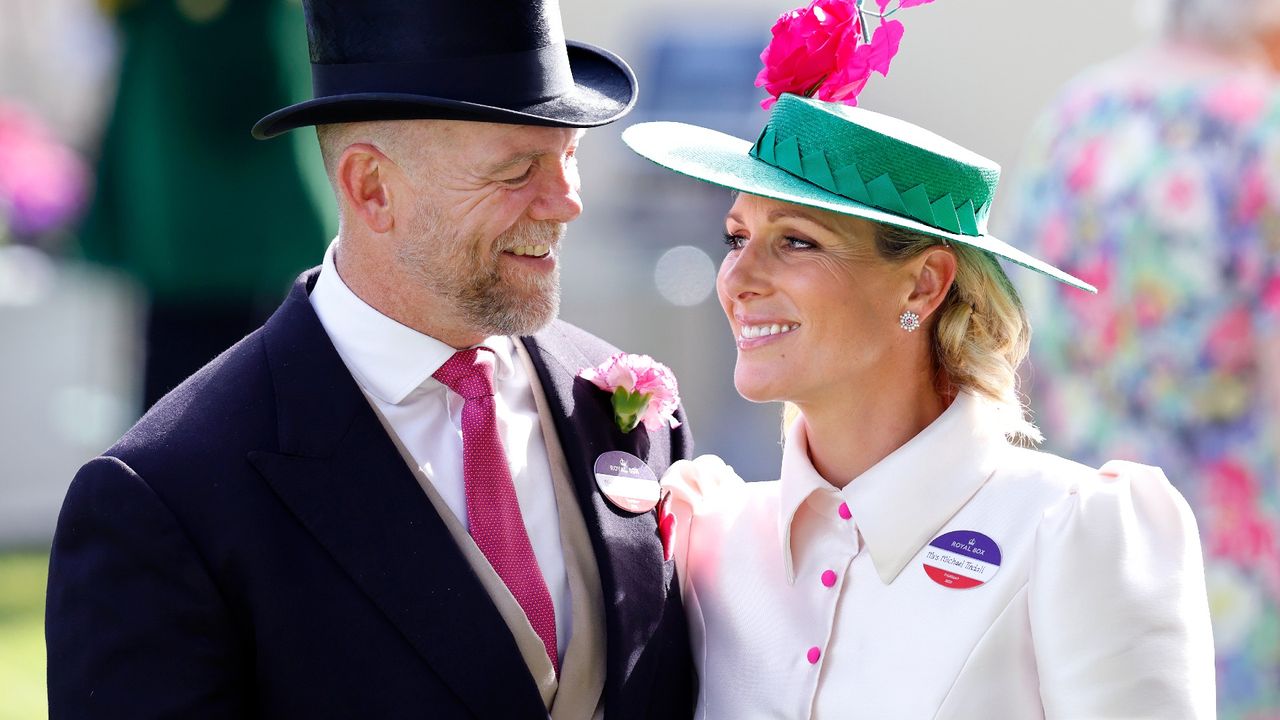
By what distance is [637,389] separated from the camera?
303 cm

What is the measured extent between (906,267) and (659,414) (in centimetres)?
59

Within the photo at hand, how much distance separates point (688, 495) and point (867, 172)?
0.79 m

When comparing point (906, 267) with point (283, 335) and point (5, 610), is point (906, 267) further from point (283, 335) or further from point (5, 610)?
point (5, 610)

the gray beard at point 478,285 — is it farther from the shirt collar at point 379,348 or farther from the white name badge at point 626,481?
the white name badge at point 626,481

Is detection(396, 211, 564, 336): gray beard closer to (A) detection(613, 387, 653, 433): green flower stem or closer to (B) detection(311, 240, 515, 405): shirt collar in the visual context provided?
(B) detection(311, 240, 515, 405): shirt collar

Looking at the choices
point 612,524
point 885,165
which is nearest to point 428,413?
point 612,524

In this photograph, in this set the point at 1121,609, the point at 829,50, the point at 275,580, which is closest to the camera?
the point at 1121,609

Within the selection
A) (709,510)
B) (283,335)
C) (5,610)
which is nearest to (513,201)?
(283,335)

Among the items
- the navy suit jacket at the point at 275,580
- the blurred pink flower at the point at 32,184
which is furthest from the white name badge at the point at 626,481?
the blurred pink flower at the point at 32,184

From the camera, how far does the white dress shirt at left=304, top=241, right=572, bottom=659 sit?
2.74 m

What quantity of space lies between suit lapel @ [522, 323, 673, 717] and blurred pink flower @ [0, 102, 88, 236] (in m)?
5.84

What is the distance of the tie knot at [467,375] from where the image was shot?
9.27 ft

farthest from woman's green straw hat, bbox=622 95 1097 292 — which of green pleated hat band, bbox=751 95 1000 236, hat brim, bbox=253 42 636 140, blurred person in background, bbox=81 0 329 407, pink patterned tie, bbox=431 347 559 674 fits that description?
blurred person in background, bbox=81 0 329 407

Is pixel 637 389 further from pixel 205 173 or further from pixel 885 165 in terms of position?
pixel 205 173
